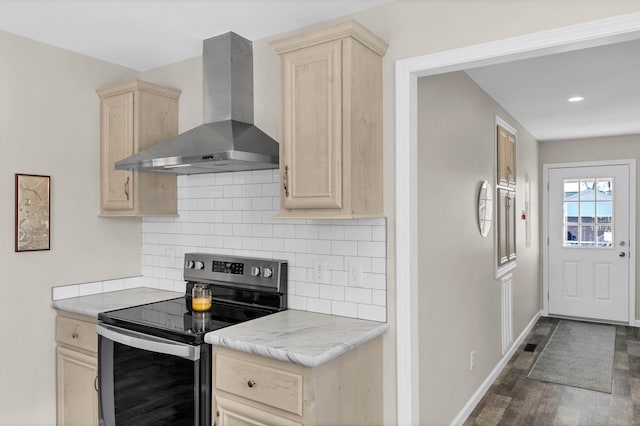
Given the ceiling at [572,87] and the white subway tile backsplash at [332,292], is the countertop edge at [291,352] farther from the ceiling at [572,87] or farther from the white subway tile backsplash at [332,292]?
the ceiling at [572,87]

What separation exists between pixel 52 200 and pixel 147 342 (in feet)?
4.02

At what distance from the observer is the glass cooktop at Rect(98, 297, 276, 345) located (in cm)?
211

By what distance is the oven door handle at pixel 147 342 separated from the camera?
203 centimetres

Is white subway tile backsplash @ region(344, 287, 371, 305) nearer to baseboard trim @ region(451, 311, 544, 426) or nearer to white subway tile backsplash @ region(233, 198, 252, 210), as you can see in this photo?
white subway tile backsplash @ region(233, 198, 252, 210)

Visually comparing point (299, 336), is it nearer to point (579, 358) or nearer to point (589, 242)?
point (579, 358)

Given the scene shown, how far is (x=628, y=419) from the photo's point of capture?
317 centimetres

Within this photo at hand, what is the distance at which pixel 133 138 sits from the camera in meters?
2.85

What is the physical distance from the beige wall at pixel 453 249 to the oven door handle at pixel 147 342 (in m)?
1.22

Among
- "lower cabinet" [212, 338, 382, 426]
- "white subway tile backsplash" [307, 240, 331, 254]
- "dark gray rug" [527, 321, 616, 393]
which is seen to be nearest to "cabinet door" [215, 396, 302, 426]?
"lower cabinet" [212, 338, 382, 426]

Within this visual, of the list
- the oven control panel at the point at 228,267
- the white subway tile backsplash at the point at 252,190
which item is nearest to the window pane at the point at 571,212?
the white subway tile backsplash at the point at 252,190

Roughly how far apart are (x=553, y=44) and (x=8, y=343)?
314 centimetres

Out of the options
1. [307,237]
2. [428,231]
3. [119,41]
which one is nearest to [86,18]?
[119,41]

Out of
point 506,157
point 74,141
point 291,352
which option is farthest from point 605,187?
point 74,141

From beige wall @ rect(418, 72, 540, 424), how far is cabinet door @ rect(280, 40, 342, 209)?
27.9 inches
